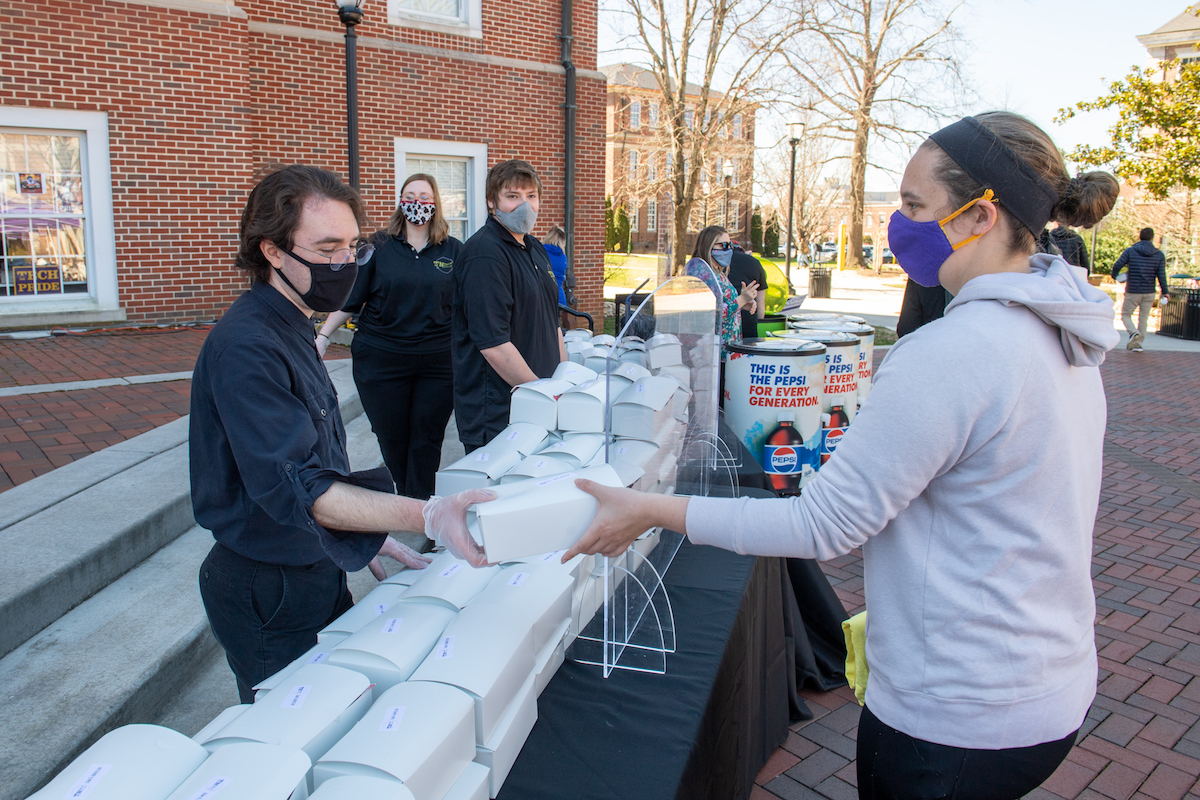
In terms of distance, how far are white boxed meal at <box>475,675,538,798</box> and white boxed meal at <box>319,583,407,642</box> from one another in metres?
0.43

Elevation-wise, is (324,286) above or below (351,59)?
below

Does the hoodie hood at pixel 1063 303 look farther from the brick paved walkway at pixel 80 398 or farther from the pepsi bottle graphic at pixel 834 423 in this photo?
the brick paved walkway at pixel 80 398

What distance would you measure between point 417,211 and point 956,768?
3.58 m

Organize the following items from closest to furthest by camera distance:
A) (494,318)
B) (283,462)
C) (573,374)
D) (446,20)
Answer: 1. (283,462)
2. (573,374)
3. (494,318)
4. (446,20)

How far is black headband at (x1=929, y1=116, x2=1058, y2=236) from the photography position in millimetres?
1332

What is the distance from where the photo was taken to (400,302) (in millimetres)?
4078

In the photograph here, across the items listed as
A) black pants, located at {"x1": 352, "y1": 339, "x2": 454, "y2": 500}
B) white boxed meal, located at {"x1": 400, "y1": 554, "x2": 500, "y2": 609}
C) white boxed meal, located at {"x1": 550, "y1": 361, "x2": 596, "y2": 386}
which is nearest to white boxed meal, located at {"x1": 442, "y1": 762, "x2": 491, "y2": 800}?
white boxed meal, located at {"x1": 400, "y1": 554, "x2": 500, "y2": 609}

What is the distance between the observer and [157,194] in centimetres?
979

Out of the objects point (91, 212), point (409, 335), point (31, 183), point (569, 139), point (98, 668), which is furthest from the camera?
point (569, 139)

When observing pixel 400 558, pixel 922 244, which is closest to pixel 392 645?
pixel 400 558

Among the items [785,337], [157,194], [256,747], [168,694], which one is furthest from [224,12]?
[256,747]

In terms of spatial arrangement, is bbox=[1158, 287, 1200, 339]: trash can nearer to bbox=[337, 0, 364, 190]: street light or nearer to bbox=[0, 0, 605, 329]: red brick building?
bbox=[0, 0, 605, 329]: red brick building

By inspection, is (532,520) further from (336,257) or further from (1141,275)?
(1141,275)

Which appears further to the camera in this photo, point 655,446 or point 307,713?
point 655,446
